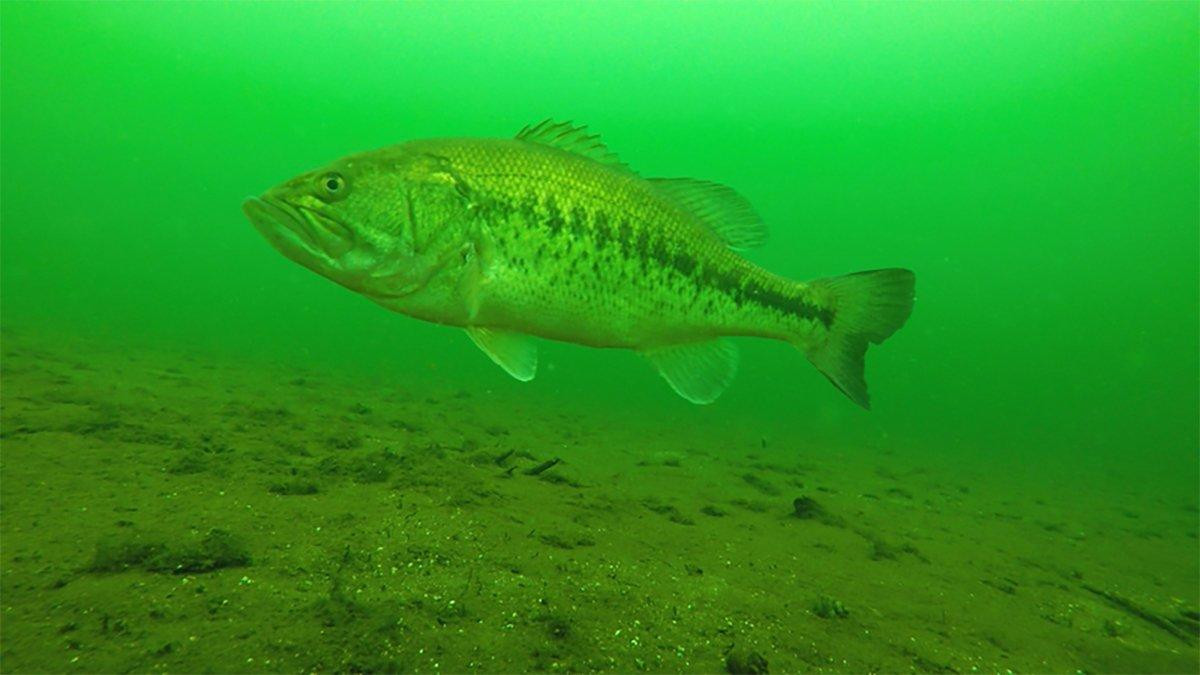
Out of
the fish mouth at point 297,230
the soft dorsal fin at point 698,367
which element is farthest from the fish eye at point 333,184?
the soft dorsal fin at point 698,367

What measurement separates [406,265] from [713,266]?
180 centimetres

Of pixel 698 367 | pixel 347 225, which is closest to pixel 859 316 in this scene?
pixel 698 367

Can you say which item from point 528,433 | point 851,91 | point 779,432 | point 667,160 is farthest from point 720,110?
point 528,433

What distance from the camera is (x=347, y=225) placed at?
9.16ft

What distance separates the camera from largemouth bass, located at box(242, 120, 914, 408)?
283cm

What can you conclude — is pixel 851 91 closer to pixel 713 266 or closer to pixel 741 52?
pixel 741 52

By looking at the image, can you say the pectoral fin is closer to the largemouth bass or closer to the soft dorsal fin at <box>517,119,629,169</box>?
the largemouth bass

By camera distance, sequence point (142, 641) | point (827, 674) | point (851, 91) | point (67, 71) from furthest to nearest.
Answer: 1. point (67, 71)
2. point (851, 91)
3. point (827, 674)
4. point (142, 641)

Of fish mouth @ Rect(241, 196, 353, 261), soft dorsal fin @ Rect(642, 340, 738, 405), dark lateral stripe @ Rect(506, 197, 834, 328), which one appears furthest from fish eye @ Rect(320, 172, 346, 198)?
soft dorsal fin @ Rect(642, 340, 738, 405)

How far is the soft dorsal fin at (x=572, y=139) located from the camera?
135 inches

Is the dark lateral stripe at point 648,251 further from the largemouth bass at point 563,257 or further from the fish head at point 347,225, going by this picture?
the fish head at point 347,225

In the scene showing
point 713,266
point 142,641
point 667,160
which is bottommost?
point 142,641

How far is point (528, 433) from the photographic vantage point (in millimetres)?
9445

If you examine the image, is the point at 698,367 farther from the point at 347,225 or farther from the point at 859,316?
the point at 347,225
